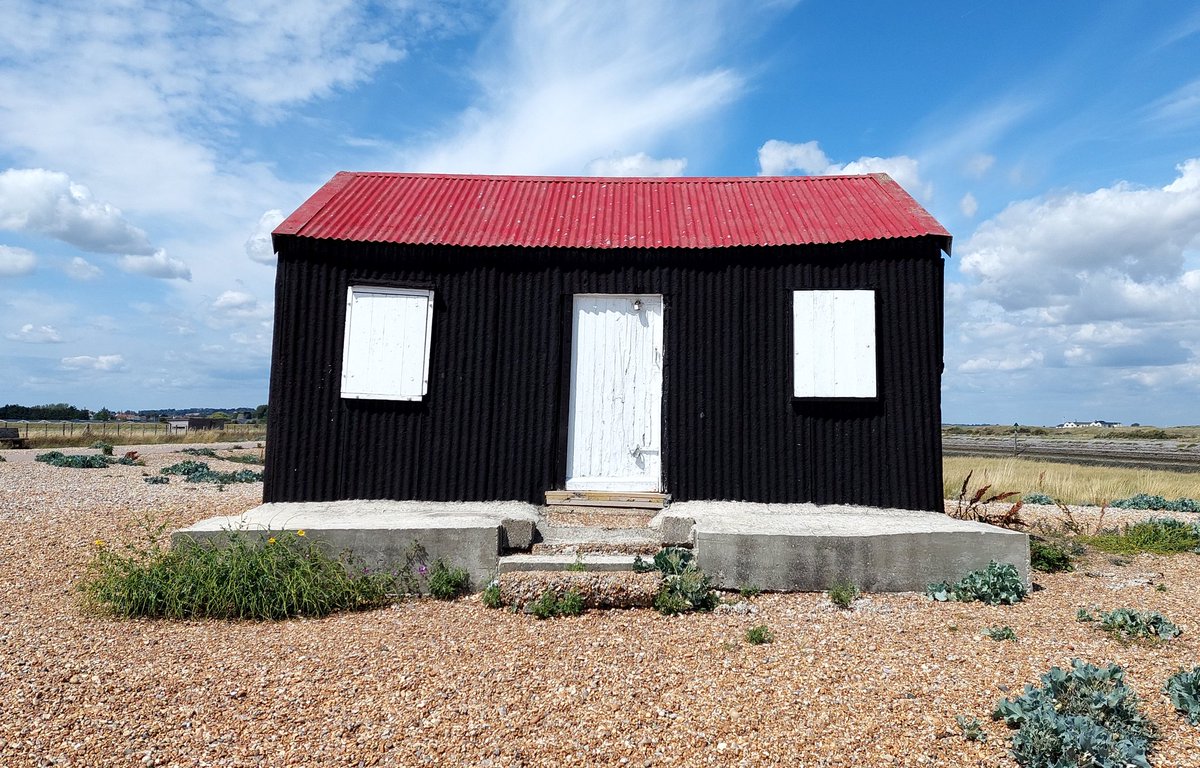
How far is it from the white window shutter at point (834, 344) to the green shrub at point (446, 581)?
4317 mm

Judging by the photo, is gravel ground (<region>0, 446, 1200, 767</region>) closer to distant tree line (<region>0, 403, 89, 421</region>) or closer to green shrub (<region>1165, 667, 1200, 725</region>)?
green shrub (<region>1165, 667, 1200, 725</region>)

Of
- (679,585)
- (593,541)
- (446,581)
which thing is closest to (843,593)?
(679,585)

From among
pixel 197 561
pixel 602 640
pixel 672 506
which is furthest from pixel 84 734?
pixel 672 506

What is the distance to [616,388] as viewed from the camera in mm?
8523

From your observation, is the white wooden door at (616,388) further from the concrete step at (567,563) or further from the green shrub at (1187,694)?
the green shrub at (1187,694)

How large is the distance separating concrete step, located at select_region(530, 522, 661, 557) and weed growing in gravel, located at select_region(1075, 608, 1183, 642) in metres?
3.59

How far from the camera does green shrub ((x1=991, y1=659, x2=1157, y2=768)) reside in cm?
322

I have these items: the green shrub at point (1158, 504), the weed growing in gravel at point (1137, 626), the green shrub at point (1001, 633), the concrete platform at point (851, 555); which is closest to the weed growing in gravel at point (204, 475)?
the concrete platform at point (851, 555)

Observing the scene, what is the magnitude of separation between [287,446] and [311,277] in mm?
2019

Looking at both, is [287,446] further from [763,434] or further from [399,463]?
[763,434]

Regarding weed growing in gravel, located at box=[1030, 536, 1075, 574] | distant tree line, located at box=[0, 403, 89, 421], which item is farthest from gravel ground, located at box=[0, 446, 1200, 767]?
distant tree line, located at box=[0, 403, 89, 421]

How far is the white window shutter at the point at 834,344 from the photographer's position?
8.14m

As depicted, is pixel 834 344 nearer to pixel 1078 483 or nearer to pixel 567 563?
pixel 567 563

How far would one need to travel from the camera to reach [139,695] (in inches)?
166
